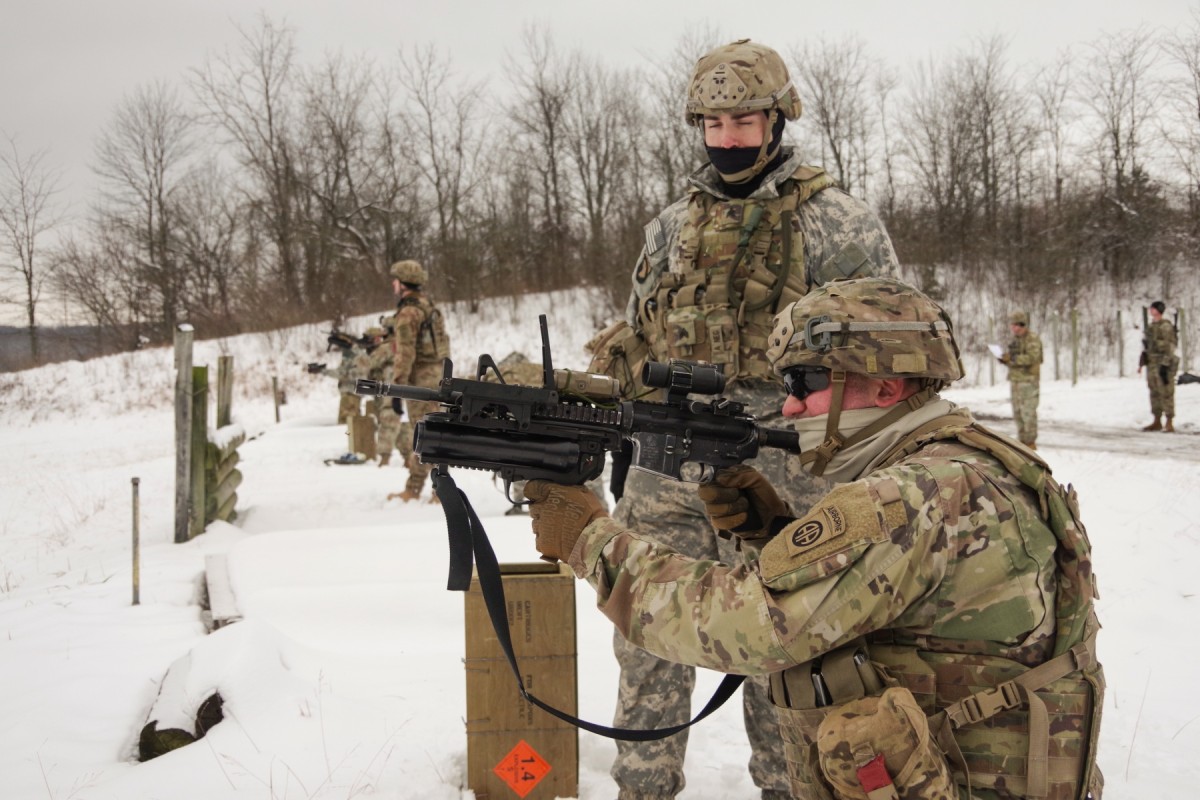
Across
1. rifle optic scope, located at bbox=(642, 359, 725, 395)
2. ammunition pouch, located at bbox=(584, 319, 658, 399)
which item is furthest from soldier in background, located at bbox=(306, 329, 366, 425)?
rifle optic scope, located at bbox=(642, 359, 725, 395)

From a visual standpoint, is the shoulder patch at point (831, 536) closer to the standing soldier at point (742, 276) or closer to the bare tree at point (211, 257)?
the standing soldier at point (742, 276)

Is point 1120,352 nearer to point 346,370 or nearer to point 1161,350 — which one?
point 1161,350

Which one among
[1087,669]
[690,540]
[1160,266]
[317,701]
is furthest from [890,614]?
[1160,266]

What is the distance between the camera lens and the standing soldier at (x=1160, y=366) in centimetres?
1309

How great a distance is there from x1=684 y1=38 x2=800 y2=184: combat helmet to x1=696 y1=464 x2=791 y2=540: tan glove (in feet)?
3.91

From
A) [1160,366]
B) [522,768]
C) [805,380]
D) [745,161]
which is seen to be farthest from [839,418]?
[1160,366]

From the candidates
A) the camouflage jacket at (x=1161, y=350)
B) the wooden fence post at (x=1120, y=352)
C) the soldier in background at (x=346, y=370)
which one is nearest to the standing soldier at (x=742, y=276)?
the soldier in background at (x=346, y=370)

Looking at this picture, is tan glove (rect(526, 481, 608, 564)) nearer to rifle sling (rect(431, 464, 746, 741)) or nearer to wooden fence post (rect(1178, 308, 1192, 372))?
rifle sling (rect(431, 464, 746, 741))

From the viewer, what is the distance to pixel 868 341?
198 cm

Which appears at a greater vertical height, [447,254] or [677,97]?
[677,97]

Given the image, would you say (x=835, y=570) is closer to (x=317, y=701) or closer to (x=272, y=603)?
(x=317, y=701)

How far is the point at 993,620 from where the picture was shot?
176cm

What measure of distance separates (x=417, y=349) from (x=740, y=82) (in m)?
7.39

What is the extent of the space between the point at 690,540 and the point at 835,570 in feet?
4.81
